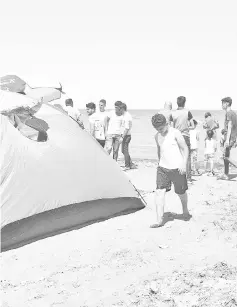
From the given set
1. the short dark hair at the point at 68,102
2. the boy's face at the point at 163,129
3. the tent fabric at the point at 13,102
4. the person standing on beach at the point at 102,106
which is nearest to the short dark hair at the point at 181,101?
the person standing on beach at the point at 102,106

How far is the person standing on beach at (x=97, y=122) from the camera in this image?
1057cm

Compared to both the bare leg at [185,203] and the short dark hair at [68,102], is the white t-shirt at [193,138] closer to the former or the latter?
the short dark hair at [68,102]

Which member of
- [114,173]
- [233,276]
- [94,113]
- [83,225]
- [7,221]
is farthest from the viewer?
[94,113]

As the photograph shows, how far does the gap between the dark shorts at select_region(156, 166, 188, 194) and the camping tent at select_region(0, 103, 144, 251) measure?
811 mm

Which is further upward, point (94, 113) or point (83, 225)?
point (94, 113)

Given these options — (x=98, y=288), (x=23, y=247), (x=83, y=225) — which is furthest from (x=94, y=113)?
(x=98, y=288)

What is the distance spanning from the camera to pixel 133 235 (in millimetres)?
6230

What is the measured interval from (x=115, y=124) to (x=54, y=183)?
505 cm

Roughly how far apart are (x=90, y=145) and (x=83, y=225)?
1.26 m

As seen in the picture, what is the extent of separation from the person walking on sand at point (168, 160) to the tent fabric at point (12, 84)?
255 centimetres

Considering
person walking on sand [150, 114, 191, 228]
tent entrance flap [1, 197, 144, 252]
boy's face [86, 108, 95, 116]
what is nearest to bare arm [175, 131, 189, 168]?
person walking on sand [150, 114, 191, 228]

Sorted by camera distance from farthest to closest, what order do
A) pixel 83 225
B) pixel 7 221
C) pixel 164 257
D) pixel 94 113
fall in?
pixel 94 113 < pixel 83 225 < pixel 7 221 < pixel 164 257

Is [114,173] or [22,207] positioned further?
[114,173]

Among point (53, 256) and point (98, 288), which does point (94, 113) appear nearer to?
point (53, 256)
